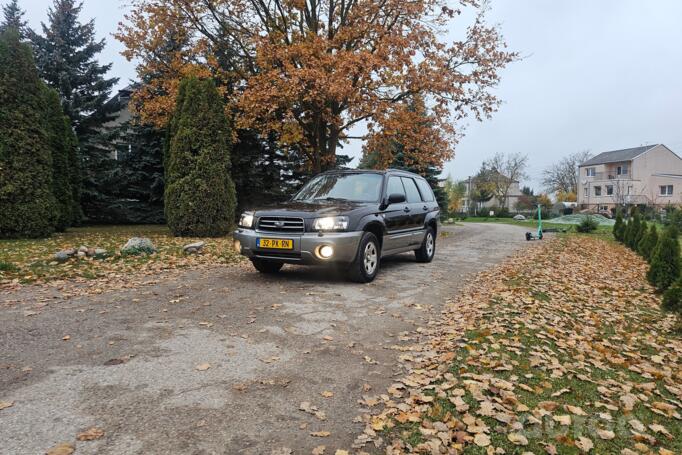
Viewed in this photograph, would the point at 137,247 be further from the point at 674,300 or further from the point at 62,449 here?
the point at 674,300

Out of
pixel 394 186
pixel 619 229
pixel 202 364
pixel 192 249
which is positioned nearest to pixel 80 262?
pixel 192 249

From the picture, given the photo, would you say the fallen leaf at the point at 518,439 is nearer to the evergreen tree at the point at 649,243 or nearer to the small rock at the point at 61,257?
the small rock at the point at 61,257

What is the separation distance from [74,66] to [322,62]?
15394 mm

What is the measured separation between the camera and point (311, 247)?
20.0ft

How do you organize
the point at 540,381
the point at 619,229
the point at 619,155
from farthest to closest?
the point at 619,155
the point at 619,229
the point at 540,381

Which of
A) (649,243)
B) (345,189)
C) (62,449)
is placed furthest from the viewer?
(649,243)

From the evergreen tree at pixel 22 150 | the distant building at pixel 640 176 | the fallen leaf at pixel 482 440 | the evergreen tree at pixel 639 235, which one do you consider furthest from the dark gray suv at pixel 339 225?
the distant building at pixel 640 176

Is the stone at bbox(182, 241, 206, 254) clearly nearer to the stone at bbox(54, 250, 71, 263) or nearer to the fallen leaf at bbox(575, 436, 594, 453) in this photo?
the stone at bbox(54, 250, 71, 263)

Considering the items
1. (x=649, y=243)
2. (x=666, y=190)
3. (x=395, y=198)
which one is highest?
(x=666, y=190)

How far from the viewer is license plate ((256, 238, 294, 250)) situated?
6164 mm

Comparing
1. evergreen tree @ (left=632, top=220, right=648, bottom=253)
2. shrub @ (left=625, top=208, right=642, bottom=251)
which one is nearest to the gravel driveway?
evergreen tree @ (left=632, top=220, right=648, bottom=253)

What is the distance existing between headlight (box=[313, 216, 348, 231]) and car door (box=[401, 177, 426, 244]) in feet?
7.65

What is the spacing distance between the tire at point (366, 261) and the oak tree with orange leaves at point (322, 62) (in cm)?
737

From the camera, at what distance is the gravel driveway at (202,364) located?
258cm
